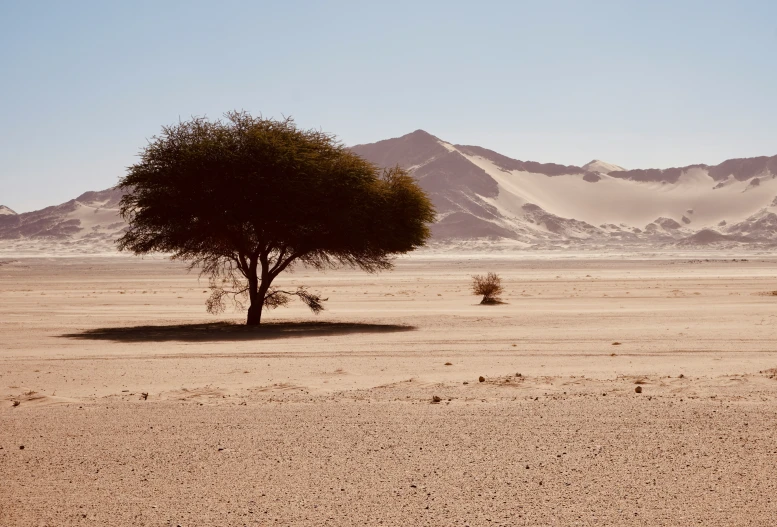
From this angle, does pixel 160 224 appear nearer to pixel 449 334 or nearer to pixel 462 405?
pixel 449 334

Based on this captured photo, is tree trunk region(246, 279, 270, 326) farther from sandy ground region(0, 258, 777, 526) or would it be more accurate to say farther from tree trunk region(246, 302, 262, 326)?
sandy ground region(0, 258, 777, 526)

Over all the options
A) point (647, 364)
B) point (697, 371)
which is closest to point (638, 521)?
point (697, 371)

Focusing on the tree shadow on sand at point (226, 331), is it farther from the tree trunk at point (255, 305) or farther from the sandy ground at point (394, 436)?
the sandy ground at point (394, 436)

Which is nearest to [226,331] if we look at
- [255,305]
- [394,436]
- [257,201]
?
[255,305]

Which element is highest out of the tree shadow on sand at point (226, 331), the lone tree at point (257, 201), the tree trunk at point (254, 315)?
the lone tree at point (257, 201)

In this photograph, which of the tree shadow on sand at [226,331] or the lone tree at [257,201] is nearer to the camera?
the tree shadow on sand at [226,331]

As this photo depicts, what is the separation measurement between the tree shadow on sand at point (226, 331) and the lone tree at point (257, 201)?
1179mm

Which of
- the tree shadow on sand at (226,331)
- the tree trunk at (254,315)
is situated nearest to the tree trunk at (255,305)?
the tree trunk at (254,315)

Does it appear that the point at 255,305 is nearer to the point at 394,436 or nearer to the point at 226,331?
the point at 226,331

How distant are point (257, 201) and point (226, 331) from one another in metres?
4.05

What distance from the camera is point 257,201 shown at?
81.1 feet

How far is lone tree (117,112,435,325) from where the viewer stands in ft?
80.7

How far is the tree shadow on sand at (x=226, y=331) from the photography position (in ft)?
73.0

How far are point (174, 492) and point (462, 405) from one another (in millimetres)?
4349
